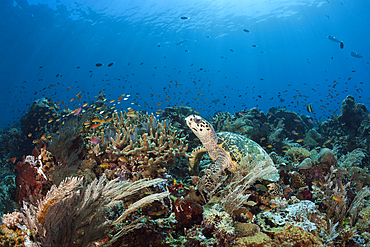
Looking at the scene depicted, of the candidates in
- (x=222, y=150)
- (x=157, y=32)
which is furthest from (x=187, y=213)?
(x=157, y=32)

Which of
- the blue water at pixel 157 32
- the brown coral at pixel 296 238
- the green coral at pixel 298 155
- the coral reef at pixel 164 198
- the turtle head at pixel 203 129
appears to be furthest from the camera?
the blue water at pixel 157 32

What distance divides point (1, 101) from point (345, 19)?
4988 inches

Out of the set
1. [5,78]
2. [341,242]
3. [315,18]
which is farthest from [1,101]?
[315,18]

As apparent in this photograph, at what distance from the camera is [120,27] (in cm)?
5288

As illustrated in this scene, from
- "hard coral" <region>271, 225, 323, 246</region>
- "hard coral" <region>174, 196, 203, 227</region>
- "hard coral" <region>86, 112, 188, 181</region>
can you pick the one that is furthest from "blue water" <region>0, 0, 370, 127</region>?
"hard coral" <region>271, 225, 323, 246</region>

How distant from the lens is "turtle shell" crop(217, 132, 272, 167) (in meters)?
4.40

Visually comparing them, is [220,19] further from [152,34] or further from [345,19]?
[345,19]

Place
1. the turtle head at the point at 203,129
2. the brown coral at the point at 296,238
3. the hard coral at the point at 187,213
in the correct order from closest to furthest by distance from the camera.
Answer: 1. the brown coral at the point at 296,238
2. the hard coral at the point at 187,213
3. the turtle head at the point at 203,129

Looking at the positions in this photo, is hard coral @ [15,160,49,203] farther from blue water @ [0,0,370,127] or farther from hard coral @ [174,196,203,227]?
blue water @ [0,0,370,127]

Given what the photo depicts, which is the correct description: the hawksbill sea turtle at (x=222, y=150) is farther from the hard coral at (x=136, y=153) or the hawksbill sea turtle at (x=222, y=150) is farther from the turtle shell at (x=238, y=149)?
the hard coral at (x=136, y=153)

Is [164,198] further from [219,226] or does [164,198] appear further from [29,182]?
[29,182]

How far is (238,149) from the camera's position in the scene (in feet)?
14.9

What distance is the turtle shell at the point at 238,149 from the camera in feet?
14.4

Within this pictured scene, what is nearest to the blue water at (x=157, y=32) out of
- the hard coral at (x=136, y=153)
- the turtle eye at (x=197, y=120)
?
the hard coral at (x=136, y=153)
